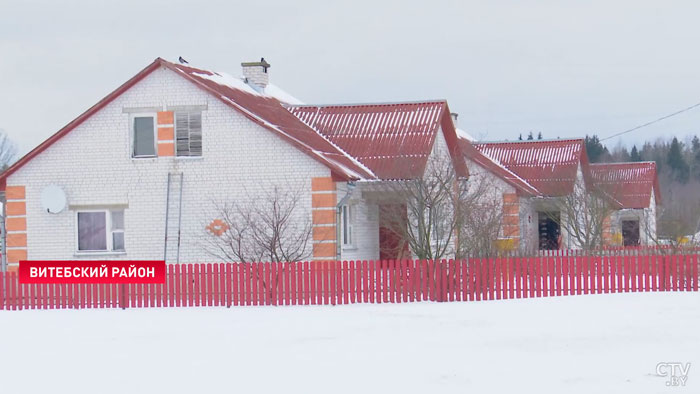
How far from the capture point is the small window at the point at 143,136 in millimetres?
25391

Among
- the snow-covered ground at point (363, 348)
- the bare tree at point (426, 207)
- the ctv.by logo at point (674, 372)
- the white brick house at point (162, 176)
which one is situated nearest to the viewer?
the ctv.by logo at point (674, 372)

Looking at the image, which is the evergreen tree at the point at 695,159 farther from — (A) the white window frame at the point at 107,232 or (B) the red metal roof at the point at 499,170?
(A) the white window frame at the point at 107,232

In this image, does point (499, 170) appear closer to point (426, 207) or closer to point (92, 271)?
point (426, 207)

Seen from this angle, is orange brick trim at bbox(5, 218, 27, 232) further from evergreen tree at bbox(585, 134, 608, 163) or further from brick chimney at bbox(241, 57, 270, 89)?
evergreen tree at bbox(585, 134, 608, 163)

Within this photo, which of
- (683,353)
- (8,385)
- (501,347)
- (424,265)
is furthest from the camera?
(424,265)

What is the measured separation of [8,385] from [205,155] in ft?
44.3

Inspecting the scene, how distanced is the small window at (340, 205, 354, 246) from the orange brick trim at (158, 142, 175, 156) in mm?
4495

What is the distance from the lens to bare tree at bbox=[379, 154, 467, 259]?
23000mm

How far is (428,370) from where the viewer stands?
12.2 meters

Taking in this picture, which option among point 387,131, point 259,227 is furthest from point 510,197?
point 259,227

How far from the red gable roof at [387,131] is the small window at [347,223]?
4.11 feet

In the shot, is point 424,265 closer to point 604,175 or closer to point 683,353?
point 683,353

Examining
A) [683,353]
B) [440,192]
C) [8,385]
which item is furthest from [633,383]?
[440,192]

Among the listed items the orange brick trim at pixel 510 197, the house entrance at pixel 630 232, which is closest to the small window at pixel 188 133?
the orange brick trim at pixel 510 197
